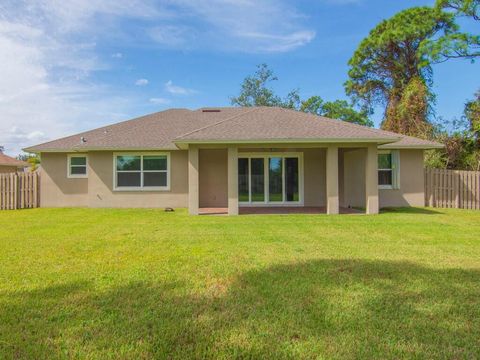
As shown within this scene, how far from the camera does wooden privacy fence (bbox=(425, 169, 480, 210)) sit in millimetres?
15180

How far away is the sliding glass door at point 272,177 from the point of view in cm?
1562

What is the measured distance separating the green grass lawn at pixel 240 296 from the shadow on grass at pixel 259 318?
2cm

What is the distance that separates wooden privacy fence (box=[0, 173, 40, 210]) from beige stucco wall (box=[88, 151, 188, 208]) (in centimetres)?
309

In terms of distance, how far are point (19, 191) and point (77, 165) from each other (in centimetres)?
286

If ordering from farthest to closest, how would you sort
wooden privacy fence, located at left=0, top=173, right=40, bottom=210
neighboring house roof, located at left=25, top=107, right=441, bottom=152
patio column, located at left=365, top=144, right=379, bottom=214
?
wooden privacy fence, located at left=0, top=173, right=40, bottom=210
patio column, located at left=365, top=144, right=379, bottom=214
neighboring house roof, located at left=25, top=107, right=441, bottom=152

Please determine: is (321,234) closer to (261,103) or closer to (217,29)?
(217,29)

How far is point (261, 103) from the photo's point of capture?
132ft

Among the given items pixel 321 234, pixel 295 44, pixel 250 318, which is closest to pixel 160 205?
pixel 321 234

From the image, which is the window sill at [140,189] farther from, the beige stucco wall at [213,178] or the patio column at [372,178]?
the patio column at [372,178]

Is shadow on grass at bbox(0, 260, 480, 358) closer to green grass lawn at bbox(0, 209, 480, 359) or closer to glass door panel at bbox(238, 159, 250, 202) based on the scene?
green grass lawn at bbox(0, 209, 480, 359)

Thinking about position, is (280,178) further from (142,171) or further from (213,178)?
(142,171)

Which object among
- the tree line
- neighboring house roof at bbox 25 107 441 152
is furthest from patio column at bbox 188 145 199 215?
the tree line

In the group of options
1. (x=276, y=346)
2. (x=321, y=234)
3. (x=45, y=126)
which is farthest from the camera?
(x=45, y=126)

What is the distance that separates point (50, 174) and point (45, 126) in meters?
12.1
